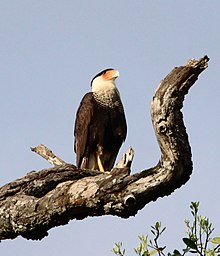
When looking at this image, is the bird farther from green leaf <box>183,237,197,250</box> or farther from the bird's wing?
green leaf <box>183,237,197,250</box>

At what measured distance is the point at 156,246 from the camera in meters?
3.07

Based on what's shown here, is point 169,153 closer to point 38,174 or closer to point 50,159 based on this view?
point 38,174

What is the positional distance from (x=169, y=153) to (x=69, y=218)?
0.69 m

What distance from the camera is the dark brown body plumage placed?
23.1 ft

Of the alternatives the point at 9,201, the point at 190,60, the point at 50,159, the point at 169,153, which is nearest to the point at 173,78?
the point at 190,60

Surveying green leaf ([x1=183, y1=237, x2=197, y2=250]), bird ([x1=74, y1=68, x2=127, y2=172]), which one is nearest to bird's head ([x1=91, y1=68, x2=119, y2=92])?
bird ([x1=74, y1=68, x2=127, y2=172])

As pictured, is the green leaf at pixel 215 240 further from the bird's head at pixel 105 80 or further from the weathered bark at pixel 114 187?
the bird's head at pixel 105 80

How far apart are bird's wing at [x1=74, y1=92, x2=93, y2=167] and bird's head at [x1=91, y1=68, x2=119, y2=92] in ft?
1.87

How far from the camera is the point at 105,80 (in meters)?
7.91

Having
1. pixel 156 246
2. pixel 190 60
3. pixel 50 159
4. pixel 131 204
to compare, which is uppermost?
pixel 50 159

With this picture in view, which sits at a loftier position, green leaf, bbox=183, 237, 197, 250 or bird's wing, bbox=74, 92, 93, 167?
bird's wing, bbox=74, 92, 93, 167

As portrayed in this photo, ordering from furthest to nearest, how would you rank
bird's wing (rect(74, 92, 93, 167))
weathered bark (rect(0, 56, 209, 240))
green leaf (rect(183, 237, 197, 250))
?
bird's wing (rect(74, 92, 93, 167)), weathered bark (rect(0, 56, 209, 240)), green leaf (rect(183, 237, 197, 250))

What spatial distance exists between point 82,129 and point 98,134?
173mm

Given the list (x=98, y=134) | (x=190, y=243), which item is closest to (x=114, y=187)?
(x=190, y=243)
